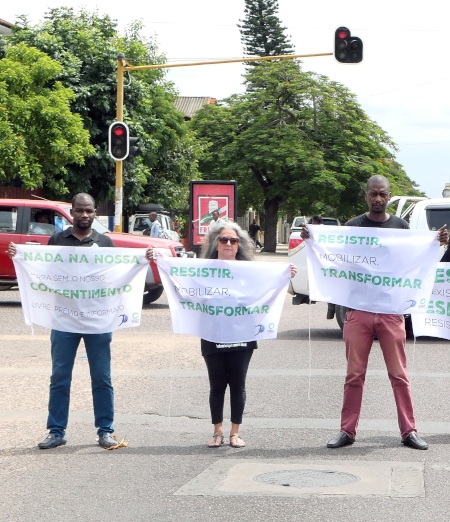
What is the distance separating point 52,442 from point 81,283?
1331mm

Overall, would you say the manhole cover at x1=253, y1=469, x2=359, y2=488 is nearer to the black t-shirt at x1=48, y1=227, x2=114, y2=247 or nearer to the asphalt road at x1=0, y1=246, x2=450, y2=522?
the asphalt road at x1=0, y1=246, x2=450, y2=522

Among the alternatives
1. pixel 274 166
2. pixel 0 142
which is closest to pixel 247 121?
pixel 274 166

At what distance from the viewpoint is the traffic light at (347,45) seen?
22438 mm

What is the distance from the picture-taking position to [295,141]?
169 feet

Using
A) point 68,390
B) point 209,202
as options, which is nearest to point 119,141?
point 209,202

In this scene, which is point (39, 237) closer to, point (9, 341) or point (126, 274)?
point (9, 341)

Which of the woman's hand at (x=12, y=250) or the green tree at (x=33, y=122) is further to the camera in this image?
the green tree at (x=33, y=122)

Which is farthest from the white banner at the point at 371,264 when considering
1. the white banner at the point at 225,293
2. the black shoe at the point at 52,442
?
the black shoe at the point at 52,442

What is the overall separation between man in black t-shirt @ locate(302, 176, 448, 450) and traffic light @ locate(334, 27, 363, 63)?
48.8ft

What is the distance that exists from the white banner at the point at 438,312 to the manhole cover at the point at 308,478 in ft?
7.67

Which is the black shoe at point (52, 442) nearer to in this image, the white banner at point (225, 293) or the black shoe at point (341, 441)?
the white banner at point (225, 293)

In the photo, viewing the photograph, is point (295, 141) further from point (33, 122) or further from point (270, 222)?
point (33, 122)

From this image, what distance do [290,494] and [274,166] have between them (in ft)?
154

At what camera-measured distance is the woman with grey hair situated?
25.6 feet
